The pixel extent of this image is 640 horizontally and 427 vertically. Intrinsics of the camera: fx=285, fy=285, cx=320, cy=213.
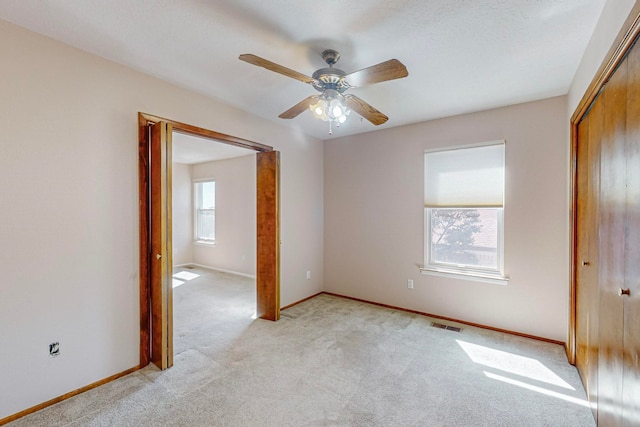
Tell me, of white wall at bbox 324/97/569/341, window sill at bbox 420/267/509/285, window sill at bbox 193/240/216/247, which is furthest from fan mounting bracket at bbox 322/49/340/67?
window sill at bbox 193/240/216/247

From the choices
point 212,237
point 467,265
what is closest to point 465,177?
point 467,265

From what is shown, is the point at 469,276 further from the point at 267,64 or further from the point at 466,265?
the point at 267,64

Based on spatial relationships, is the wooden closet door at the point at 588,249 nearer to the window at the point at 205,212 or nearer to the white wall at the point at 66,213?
the white wall at the point at 66,213

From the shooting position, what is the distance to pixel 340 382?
225 cm

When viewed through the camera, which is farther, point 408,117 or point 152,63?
point 408,117

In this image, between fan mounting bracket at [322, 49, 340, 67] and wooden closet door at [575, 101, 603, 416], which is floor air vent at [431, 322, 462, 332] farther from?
fan mounting bracket at [322, 49, 340, 67]

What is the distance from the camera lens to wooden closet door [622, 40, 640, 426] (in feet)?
3.92

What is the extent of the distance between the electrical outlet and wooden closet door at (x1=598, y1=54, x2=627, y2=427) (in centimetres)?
337

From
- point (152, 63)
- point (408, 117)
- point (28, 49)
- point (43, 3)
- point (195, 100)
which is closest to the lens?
point (43, 3)

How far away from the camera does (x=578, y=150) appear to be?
2381 millimetres

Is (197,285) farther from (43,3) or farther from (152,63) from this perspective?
(43,3)

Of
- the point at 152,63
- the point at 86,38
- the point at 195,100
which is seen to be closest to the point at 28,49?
the point at 86,38

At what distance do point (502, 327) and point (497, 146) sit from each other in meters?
2.02

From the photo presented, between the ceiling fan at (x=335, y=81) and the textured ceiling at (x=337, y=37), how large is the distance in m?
0.22
